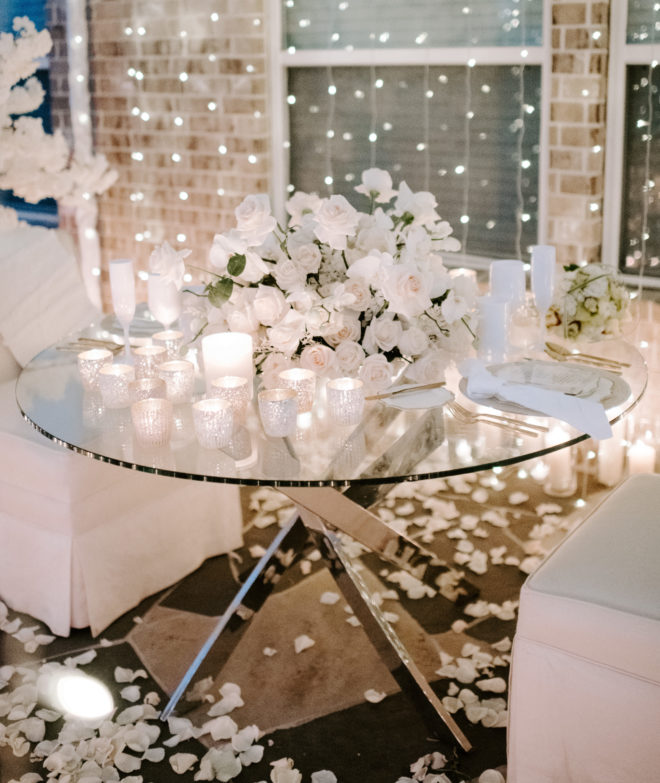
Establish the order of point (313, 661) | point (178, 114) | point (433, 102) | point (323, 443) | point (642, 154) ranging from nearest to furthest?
point (323, 443) → point (313, 661) → point (642, 154) → point (433, 102) → point (178, 114)

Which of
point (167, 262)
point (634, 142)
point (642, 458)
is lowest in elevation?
point (642, 458)

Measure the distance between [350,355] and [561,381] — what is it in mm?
455

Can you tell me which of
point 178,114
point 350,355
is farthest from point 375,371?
point 178,114

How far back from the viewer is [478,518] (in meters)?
3.12

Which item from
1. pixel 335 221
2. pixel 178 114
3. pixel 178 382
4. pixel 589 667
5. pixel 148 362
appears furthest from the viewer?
pixel 178 114

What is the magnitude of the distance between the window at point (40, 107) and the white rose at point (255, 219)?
9.09 feet

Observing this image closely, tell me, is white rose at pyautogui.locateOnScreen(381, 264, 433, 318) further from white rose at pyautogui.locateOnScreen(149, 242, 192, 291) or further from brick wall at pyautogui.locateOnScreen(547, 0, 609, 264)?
brick wall at pyautogui.locateOnScreen(547, 0, 609, 264)

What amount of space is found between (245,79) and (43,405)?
2.29 m

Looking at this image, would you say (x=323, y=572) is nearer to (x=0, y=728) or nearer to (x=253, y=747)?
(x=253, y=747)

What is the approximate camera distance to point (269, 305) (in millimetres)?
1961

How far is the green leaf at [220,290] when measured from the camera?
2.02 m

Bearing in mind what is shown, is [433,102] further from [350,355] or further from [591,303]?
[350,355]

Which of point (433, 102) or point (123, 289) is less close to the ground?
point (433, 102)

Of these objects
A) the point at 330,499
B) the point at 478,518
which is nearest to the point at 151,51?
the point at 478,518
